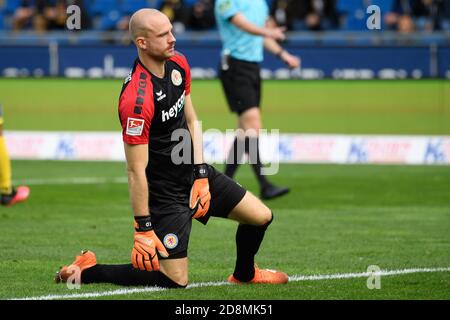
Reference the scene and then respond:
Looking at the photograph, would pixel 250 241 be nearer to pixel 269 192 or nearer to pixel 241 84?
pixel 269 192

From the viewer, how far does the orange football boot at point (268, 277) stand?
750cm

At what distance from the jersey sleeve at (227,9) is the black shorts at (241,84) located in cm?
53

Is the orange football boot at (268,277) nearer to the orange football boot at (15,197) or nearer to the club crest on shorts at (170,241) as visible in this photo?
the club crest on shorts at (170,241)

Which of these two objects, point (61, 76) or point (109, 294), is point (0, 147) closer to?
point (109, 294)

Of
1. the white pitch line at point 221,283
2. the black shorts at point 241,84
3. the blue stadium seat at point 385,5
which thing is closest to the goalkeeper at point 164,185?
the white pitch line at point 221,283

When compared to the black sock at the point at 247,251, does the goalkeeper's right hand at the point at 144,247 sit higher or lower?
higher

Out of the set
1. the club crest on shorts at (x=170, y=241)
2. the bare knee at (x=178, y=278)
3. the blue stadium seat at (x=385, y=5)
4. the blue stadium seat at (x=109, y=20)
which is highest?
the club crest on shorts at (x=170, y=241)

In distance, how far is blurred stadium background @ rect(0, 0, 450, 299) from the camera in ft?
28.0

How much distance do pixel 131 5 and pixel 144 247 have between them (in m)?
19.2

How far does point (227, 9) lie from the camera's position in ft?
41.4

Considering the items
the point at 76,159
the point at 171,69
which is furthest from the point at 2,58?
the point at 171,69

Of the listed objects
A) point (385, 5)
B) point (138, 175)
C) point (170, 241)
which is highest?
point (138, 175)

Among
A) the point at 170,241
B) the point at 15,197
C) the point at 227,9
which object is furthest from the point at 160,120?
the point at 227,9
